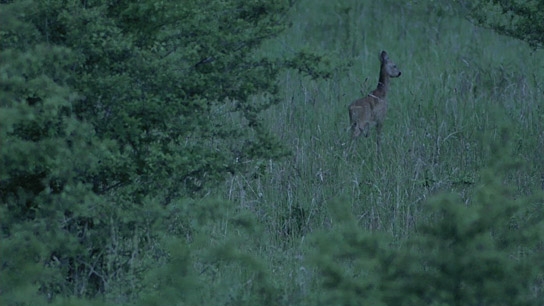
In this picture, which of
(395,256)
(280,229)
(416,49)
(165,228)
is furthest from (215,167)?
(416,49)

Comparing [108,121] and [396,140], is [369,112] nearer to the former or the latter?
[396,140]

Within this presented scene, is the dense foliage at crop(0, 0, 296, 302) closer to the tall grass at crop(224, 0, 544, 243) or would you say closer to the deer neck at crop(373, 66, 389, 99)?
the tall grass at crop(224, 0, 544, 243)

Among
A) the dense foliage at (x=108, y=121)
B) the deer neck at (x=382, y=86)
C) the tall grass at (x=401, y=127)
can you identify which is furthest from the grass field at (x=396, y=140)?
the dense foliage at (x=108, y=121)

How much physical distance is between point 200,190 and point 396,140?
335 cm

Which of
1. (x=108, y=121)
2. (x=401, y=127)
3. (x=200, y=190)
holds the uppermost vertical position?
(x=108, y=121)

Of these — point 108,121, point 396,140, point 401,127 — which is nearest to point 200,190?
point 108,121

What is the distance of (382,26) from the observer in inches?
669

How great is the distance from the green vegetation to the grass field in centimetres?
4

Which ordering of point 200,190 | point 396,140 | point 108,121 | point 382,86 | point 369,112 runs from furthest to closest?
1. point 382,86
2. point 369,112
3. point 396,140
4. point 200,190
5. point 108,121

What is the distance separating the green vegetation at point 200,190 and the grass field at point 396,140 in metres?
0.04

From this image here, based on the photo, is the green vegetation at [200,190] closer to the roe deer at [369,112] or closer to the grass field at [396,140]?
the grass field at [396,140]

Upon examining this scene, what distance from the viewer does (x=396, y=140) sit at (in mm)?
9656

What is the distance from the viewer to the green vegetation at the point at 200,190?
5.18 metres

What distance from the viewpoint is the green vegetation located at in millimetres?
5180
